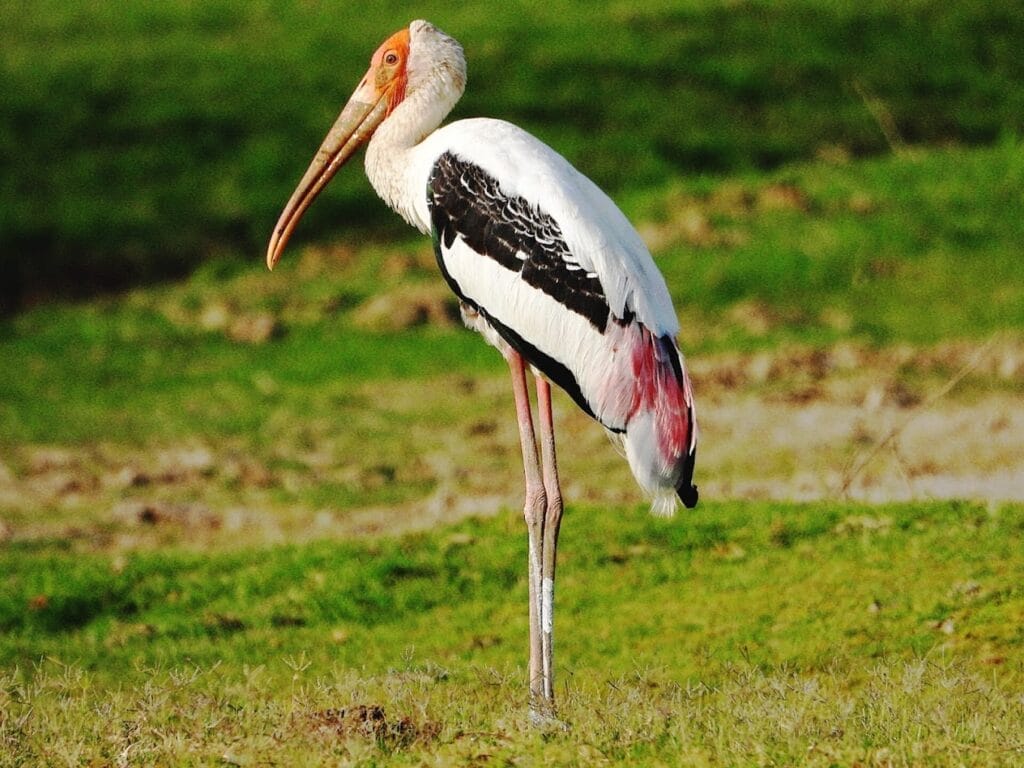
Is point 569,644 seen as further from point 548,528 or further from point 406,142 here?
point 406,142

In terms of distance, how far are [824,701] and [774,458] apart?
5.07 meters

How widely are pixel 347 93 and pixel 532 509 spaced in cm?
1224

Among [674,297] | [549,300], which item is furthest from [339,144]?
[674,297]

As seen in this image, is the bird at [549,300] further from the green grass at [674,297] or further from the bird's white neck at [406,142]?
the green grass at [674,297]

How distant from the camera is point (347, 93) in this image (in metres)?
17.2

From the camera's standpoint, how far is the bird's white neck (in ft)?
17.8

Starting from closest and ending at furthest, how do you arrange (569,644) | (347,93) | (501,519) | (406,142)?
A: (406,142), (569,644), (501,519), (347,93)

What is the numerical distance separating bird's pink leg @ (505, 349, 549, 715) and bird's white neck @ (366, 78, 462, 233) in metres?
0.52

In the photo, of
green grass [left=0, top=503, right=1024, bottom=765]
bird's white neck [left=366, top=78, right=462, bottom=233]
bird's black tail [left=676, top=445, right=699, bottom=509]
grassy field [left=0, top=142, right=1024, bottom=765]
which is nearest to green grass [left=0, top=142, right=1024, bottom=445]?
grassy field [left=0, top=142, right=1024, bottom=765]

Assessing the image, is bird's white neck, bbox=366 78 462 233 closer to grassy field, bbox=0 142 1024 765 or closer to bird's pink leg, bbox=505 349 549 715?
bird's pink leg, bbox=505 349 549 715

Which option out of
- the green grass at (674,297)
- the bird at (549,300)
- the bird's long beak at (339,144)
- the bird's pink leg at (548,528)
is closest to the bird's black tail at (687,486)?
the bird at (549,300)

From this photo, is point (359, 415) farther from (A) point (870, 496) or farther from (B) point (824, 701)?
(B) point (824, 701)

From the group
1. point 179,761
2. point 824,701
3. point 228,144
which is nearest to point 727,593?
point 824,701

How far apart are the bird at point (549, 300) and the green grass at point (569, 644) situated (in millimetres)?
459
